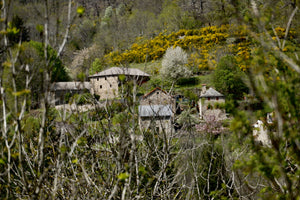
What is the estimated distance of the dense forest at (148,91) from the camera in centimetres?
159

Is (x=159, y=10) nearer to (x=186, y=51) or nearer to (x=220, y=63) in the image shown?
(x=186, y=51)

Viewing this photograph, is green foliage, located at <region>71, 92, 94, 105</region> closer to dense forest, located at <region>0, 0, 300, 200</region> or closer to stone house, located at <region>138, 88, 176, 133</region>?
dense forest, located at <region>0, 0, 300, 200</region>

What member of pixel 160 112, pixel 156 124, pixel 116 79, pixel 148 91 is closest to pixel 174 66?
pixel 116 79

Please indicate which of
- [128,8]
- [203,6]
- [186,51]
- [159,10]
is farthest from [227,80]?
[128,8]

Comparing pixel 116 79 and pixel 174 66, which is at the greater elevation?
pixel 174 66

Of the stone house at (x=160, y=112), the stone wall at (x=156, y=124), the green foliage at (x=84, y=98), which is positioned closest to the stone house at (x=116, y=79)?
the green foliage at (x=84, y=98)

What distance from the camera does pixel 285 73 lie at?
1744 millimetres

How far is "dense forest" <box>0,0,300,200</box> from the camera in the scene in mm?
1589

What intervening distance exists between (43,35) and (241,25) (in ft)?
4.41

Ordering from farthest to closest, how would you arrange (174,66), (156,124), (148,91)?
(174,66), (156,124), (148,91)

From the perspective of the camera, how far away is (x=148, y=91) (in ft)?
15.6

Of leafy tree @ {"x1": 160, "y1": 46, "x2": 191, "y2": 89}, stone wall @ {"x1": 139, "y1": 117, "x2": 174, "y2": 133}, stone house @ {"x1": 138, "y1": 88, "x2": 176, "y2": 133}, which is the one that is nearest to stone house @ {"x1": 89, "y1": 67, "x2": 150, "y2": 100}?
stone house @ {"x1": 138, "y1": 88, "x2": 176, "y2": 133}

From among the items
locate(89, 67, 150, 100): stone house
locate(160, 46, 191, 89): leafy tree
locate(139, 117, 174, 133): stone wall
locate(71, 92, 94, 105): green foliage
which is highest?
locate(160, 46, 191, 89): leafy tree

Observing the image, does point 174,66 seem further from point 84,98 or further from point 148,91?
point 84,98
